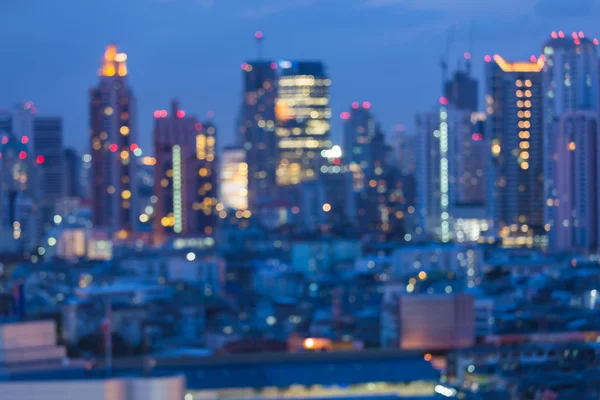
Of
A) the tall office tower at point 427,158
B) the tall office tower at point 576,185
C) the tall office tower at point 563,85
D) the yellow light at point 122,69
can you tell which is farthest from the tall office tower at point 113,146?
the tall office tower at point 576,185

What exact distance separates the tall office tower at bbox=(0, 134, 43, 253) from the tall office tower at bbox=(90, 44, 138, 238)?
6.29 ft

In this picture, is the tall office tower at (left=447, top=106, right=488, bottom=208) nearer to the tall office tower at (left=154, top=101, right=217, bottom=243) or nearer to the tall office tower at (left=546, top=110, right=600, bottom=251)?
the tall office tower at (left=154, top=101, right=217, bottom=243)

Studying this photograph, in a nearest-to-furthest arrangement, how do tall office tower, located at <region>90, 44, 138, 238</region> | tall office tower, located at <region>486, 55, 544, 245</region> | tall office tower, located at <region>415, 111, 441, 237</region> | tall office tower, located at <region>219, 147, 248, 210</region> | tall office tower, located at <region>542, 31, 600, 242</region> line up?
tall office tower, located at <region>542, 31, 600, 242</region>, tall office tower, located at <region>486, 55, 544, 245</region>, tall office tower, located at <region>90, 44, 138, 238</region>, tall office tower, located at <region>415, 111, 441, 237</region>, tall office tower, located at <region>219, 147, 248, 210</region>

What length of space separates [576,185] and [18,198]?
15.8m

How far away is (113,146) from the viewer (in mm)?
46312

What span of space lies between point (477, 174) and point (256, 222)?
8141mm

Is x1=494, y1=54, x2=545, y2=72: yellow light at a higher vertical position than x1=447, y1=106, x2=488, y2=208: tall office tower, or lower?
higher

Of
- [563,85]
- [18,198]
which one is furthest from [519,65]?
[18,198]

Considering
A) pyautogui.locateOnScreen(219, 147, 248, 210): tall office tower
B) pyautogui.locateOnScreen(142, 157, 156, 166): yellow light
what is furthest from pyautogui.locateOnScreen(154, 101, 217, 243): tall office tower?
pyautogui.locateOnScreen(219, 147, 248, 210): tall office tower

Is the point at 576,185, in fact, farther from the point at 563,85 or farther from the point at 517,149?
the point at 517,149

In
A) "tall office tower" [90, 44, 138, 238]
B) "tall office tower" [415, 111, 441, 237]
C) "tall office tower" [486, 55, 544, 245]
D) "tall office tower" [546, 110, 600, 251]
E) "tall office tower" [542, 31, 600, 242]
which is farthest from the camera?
"tall office tower" [415, 111, 441, 237]

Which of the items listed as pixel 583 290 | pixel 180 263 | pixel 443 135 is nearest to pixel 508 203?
pixel 443 135

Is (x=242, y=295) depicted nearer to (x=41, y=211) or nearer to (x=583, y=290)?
(x=583, y=290)

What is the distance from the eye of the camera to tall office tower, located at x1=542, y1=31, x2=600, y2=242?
135ft
